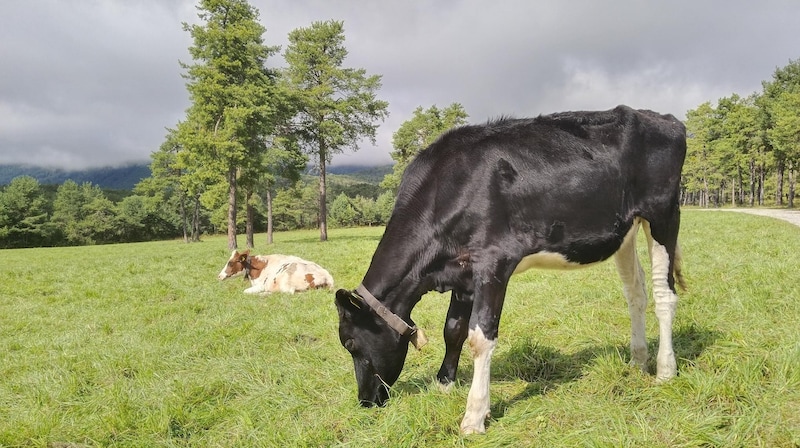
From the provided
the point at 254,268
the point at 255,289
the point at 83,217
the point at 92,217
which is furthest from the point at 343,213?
the point at 255,289

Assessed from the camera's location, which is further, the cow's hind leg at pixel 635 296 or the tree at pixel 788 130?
the tree at pixel 788 130

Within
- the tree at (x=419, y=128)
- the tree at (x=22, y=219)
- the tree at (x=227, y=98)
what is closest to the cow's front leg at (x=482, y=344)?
the tree at (x=227, y=98)

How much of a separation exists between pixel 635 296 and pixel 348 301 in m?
2.58

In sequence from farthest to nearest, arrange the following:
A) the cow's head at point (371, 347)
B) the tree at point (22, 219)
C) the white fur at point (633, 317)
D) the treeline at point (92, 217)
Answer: the treeline at point (92, 217), the tree at point (22, 219), the cow's head at point (371, 347), the white fur at point (633, 317)

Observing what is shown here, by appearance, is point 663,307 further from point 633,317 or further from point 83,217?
point 83,217

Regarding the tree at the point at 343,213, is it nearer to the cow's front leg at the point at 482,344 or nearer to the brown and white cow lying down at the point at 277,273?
the brown and white cow lying down at the point at 277,273

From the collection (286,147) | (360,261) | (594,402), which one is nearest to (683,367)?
(594,402)

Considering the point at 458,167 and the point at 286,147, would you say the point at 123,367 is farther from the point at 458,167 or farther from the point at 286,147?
the point at 286,147

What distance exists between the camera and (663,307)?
3656 millimetres

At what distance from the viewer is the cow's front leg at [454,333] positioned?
3.69m

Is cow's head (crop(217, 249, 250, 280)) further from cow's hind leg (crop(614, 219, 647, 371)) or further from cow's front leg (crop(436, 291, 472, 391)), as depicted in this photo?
cow's hind leg (crop(614, 219, 647, 371))

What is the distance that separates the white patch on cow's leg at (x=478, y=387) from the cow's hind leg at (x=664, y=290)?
60.5 inches

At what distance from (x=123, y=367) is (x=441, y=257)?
4132 mm

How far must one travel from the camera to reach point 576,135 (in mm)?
3549
